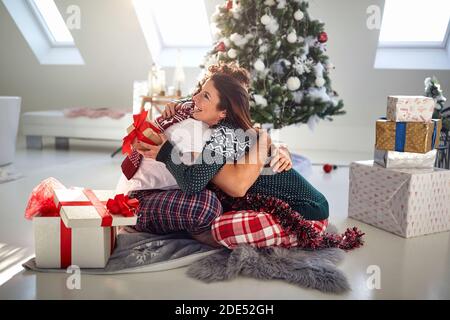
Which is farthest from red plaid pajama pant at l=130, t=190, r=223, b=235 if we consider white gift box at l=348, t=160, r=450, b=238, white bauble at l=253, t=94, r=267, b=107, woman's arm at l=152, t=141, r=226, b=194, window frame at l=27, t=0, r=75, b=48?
window frame at l=27, t=0, r=75, b=48

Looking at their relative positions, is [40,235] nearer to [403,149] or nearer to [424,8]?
[403,149]

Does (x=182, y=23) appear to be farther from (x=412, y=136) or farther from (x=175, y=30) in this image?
(x=412, y=136)

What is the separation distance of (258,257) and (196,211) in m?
0.30

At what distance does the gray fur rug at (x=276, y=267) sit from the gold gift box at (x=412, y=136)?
0.73m

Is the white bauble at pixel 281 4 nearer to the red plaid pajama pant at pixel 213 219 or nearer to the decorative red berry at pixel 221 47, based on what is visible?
the decorative red berry at pixel 221 47

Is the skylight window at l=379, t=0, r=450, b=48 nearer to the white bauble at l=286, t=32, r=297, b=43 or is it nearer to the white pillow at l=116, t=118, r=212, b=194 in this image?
the white bauble at l=286, t=32, r=297, b=43

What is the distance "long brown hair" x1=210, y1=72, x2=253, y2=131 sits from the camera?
1881mm

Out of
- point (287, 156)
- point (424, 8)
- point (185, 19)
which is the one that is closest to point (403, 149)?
point (287, 156)

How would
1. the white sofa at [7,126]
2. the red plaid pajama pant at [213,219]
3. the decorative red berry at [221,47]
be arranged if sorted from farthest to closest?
the white sofa at [7,126], the decorative red berry at [221,47], the red plaid pajama pant at [213,219]

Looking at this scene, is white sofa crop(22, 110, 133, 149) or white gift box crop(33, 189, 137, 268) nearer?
white gift box crop(33, 189, 137, 268)

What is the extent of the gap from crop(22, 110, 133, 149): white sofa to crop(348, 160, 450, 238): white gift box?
121 inches

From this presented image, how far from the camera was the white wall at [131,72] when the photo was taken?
4770 millimetres

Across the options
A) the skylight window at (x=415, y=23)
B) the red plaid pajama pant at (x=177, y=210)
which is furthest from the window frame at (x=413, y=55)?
the red plaid pajama pant at (x=177, y=210)

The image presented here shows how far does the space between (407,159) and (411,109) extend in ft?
0.80
